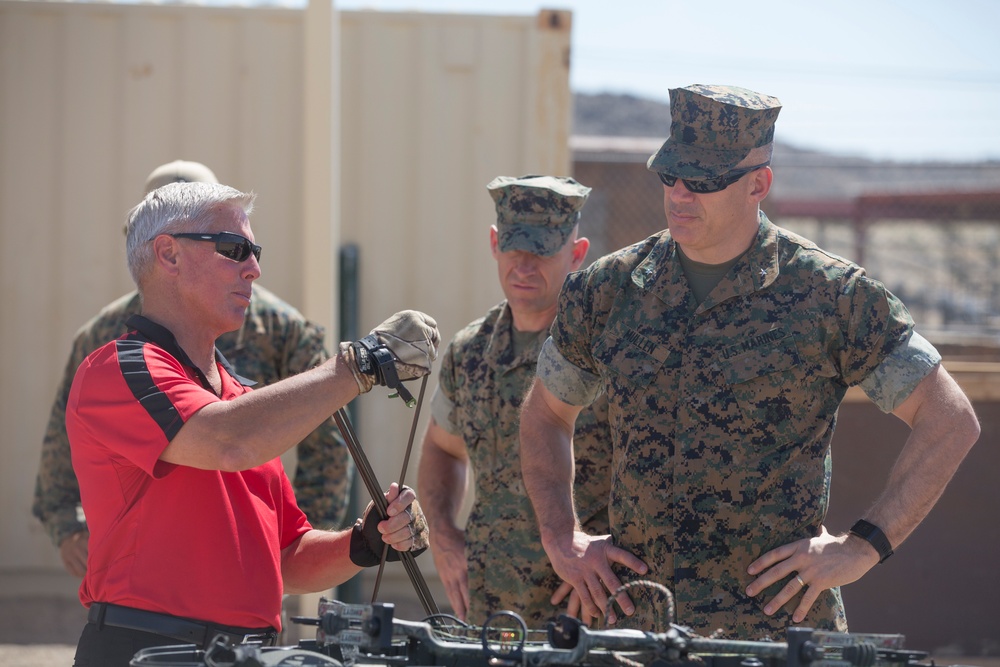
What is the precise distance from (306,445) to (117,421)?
7.06 ft

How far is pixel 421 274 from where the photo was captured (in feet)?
20.7

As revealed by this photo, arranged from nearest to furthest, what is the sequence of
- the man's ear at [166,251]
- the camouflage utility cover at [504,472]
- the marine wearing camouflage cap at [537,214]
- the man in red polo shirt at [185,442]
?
1. the man in red polo shirt at [185,442]
2. the man's ear at [166,251]
3. the camouflage utility cover at [504,472]
4. the marine wearing camouflage cap at [537,214]

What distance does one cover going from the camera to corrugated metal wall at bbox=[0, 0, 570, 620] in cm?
623

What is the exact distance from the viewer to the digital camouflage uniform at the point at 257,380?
4.17 m

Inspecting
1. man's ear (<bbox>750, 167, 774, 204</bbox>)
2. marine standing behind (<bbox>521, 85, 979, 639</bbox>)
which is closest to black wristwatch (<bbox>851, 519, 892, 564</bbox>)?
marine standing behind (<bbox>521, 85, 979, 639</bbox>)

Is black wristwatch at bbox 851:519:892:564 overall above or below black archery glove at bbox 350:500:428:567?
above

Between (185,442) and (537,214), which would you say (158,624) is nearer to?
(185,442)

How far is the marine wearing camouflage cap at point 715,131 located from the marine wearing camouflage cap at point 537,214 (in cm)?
85

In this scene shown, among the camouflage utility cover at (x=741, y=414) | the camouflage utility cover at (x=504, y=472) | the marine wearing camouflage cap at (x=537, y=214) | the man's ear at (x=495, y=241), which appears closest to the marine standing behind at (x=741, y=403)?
the camouflage utility cover at (x=741, y=414)

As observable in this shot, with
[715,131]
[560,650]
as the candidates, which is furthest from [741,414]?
[560,650]

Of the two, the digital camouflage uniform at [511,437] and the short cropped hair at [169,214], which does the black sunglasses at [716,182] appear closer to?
the digital camouflage uniform at [511,437]

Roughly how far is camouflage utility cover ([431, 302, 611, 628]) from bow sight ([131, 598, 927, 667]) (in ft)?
5.06

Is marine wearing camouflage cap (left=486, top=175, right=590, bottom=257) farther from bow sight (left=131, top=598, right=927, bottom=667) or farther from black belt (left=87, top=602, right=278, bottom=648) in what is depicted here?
bow sight (left=131, top=598, right=927, bottom=667)

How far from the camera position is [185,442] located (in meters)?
2.21
